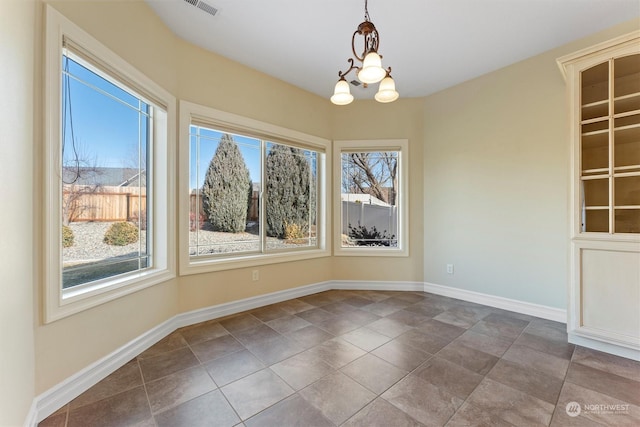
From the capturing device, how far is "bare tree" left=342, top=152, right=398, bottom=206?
3980 millimetres

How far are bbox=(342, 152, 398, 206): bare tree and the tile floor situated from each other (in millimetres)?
1907

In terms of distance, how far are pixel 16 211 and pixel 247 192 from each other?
2.08 meters

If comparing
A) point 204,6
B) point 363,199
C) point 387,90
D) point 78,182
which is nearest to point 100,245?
point 78,182

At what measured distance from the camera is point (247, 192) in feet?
10.6

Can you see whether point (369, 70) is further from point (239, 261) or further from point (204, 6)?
point (239, 261)

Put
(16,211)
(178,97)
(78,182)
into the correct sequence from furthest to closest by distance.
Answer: (178,97)
(78,182)
(16,211)

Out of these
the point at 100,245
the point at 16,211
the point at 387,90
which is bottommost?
the point at 100,245

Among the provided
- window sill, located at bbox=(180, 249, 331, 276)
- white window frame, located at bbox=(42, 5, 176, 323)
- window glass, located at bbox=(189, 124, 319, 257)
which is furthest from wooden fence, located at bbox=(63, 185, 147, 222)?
window sill, located at bbox=(180, 249, 331, 276)

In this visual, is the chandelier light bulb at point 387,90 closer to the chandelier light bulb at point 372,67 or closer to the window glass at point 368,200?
the chandelier light bulb at point 372,67

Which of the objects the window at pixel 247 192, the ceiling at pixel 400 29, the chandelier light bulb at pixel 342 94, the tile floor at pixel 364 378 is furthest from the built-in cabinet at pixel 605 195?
the window at pixel 247 192

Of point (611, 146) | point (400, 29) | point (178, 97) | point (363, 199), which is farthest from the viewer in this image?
point (363, 199)

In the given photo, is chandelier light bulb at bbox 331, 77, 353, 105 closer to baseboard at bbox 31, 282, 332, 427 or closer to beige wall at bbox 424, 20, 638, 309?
beige wall at bbox 424, 20, 638, 309

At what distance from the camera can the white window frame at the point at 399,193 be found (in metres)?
3.86

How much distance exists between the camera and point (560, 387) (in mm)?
1709
